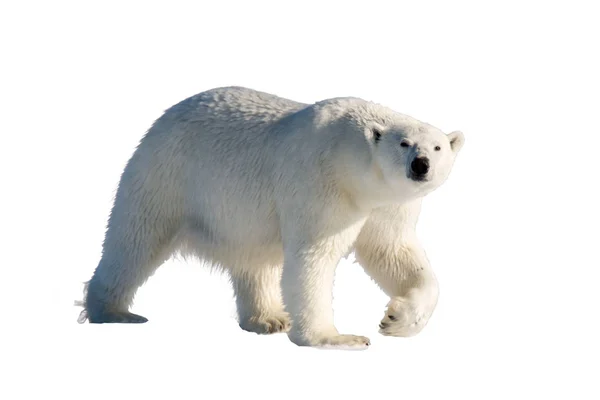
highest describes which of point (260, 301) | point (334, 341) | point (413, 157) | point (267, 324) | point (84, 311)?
point (413, 157)

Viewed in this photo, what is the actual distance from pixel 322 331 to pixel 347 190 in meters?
0.99

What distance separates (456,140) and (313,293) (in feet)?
4.76

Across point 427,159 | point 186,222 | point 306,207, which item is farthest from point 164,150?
point 427,159

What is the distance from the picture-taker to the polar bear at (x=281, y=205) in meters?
9.18

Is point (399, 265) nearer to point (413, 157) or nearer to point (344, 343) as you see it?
point (344, 343)

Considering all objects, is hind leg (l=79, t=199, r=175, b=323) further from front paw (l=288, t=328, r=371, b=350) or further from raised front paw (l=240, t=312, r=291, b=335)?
front paw (l=288, t=328, r=371, b=350)

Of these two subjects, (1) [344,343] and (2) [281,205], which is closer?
(1) [344,343]

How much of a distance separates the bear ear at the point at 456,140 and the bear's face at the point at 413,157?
0.23 ft

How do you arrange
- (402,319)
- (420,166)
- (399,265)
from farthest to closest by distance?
(399,265), (402,319), (420,166)

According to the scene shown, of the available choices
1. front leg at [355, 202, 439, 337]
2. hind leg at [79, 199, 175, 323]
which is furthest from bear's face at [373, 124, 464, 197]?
hind leg at [79, 199, 175, 323]

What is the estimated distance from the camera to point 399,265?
9.70m

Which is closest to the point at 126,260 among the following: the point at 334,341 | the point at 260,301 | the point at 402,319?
the point at 260,301

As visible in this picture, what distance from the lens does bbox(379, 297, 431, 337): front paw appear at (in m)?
9.36

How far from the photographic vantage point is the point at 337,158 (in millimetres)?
9242
